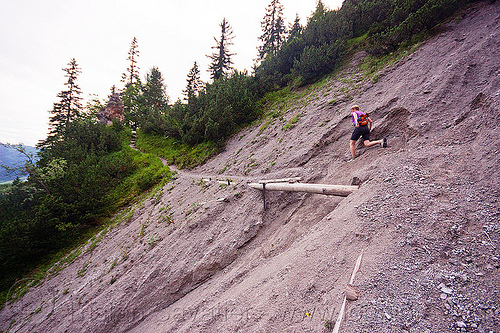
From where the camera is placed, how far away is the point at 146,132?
2970 centimetres

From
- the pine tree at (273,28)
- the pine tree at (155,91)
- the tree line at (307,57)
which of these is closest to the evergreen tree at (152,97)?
the pine tree at (155,91)

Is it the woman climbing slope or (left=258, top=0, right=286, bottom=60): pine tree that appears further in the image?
(left=258, top=0, right=286, bottom=60): pine tree

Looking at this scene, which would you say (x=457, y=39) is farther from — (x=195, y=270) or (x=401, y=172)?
(x=195, y=270)

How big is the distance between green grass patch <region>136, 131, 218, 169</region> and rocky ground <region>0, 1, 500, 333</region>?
5891 mm

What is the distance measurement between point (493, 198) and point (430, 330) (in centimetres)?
266

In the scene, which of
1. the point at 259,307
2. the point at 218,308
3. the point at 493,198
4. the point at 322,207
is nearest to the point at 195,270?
the point at 218,308

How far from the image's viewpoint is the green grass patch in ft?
58.3

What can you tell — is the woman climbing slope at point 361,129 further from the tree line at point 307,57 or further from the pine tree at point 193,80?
the pine tree at point 193,80

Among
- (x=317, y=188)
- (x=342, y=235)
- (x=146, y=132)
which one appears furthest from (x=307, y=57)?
(x=146, y=132)

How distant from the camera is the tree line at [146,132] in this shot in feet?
37.8

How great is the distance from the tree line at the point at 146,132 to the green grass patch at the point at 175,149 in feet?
2.96

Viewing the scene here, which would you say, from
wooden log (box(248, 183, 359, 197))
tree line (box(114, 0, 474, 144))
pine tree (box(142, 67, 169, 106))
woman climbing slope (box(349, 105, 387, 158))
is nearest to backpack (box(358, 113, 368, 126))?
woman climbing slope (box(349, 105, 387, 158))

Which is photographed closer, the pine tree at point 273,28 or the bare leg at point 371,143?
the bare leg at point 371,143

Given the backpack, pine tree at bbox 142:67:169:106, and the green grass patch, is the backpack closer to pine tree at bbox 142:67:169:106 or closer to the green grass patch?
the green grass patch
